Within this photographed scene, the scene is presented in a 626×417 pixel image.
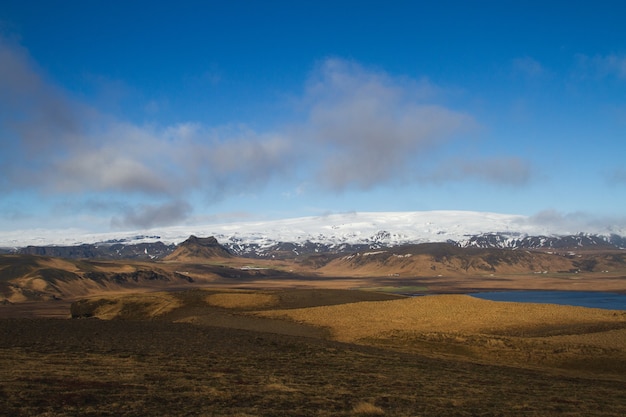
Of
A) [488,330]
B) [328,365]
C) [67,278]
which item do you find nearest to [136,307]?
[488,330]

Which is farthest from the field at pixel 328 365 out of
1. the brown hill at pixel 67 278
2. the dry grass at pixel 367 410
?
the brown hill at pixel 67 278

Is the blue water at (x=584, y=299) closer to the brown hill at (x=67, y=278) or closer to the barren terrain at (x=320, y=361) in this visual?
the barren terrain at (x=320, y=361)

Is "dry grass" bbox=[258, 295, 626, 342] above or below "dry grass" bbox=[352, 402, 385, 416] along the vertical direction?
below

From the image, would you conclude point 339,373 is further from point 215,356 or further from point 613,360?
point 613,360

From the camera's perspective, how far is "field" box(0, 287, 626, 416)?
1717 cm

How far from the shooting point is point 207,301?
204 feet

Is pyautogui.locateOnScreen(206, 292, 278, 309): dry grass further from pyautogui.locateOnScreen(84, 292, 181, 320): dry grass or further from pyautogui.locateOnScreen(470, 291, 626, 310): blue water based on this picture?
pyautogui.locateOnScreen(470, 291, 626, 310): blue water

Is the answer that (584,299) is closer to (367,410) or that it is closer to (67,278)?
(367,410)

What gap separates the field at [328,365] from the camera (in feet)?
56.3

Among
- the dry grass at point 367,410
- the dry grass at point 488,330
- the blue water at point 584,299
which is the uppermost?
the dry grass at point 367,410

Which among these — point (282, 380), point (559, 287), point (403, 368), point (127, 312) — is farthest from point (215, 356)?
point (559, 287)

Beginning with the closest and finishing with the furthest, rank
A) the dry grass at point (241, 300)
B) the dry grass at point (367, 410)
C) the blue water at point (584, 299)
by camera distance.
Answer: the dry grass at point (367, 410) → the dry grass at point (241, 300) → the blue water at point (584, 299)

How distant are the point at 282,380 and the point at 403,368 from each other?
7086 mm

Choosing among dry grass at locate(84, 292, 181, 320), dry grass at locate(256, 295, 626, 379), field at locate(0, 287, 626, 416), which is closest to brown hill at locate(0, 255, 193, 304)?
dry grass at locate(84, 292, 181, 320)
